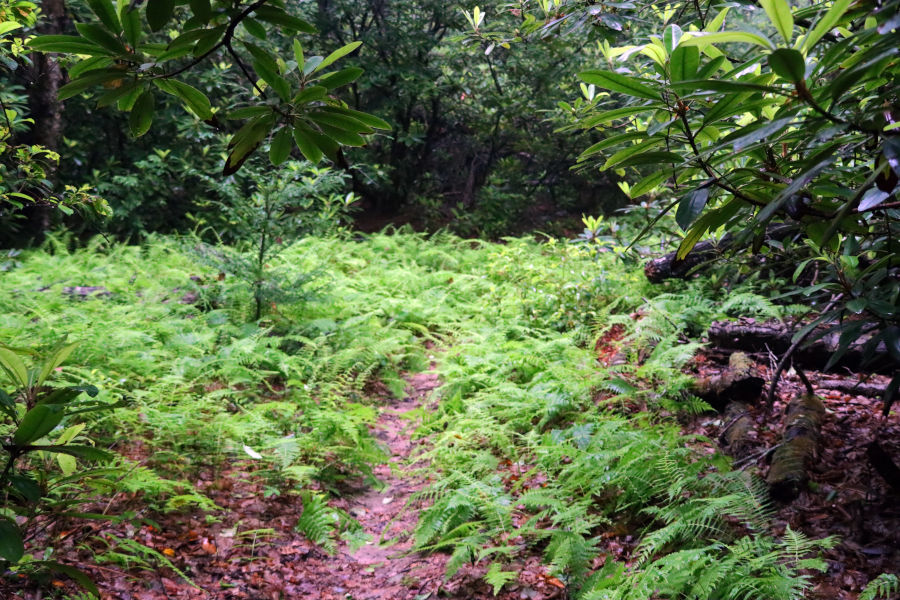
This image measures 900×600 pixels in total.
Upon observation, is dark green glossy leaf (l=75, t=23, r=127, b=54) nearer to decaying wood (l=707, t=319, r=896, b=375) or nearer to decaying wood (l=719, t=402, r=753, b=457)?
decaying wood (l=719, t=402, r=753, b=457)

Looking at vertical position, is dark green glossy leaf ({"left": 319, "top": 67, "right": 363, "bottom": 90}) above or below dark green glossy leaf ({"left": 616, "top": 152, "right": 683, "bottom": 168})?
above

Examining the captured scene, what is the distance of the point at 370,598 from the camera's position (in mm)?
2648

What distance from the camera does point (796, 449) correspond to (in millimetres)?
2686

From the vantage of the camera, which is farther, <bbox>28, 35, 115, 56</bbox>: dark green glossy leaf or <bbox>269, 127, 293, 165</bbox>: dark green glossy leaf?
<bbox>269, 127, 293, 165</bbox>: dark green glossy leaf

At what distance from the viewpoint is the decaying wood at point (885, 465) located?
2.38 metres

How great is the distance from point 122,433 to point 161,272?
11.3ft

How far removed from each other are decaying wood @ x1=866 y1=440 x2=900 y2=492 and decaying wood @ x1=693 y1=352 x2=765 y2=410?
0.93 m

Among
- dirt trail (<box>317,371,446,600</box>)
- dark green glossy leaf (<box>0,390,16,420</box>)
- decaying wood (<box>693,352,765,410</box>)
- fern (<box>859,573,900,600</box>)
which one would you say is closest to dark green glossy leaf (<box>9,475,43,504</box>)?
dark green glossy leaf (<box>0,390,16,420</box>)

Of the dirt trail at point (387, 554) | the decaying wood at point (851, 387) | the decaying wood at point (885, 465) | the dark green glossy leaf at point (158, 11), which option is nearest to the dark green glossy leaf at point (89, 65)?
the dark green glossy leaf at point (158, 11)

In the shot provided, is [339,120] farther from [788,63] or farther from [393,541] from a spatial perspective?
[393,541]

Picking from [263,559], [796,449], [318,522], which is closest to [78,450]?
[263,559]

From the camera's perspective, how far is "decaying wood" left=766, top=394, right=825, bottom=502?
2.55 meters

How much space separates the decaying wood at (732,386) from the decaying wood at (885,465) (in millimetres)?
930

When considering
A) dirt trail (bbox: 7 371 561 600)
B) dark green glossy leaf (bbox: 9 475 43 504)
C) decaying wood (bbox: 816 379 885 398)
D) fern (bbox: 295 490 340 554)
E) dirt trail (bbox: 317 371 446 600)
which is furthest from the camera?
decaying wood (bbox: 816 379 885 398)
